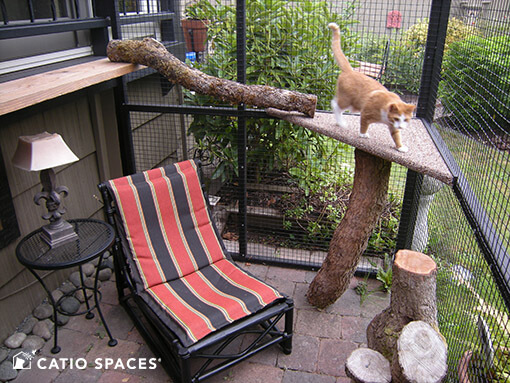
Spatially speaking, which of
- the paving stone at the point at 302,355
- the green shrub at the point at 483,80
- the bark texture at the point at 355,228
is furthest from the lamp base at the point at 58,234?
the green shrub at the point at 483,80

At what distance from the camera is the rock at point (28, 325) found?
10.0ft

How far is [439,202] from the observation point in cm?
341

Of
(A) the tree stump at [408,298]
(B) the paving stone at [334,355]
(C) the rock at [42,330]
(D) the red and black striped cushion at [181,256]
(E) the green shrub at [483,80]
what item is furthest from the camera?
(C) the rock at [42,330]

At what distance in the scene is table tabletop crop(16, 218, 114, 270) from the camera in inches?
105


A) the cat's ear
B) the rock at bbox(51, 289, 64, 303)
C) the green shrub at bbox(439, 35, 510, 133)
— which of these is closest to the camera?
the green shrub at bbox(439, 35, 510, 133)

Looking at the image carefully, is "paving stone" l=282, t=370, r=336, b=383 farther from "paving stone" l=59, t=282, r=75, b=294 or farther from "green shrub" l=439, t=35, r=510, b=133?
"paving stone" l=59, t=282, r=75, b=294

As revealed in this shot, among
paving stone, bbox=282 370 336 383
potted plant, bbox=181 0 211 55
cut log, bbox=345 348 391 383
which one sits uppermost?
potted plant, bbox=181 0 211 55

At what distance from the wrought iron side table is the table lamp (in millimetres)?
62

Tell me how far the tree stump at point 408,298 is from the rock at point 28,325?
2.37 metres

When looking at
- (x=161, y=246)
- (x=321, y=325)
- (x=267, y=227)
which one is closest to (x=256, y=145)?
(x=267, y=227)

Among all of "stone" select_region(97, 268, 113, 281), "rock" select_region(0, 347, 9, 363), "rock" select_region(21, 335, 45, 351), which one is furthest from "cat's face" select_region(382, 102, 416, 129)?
"rock" select_region(0, 347, 9, 363)

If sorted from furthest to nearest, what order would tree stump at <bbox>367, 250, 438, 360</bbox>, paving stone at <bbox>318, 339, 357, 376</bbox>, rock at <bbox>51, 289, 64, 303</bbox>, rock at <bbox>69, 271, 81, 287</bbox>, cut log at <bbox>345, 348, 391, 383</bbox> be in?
rock at <bbox>69, 271, 81, 287</bbox>, rock at <bbox>51, 289, 64, 303</bbox>, paving stone at <bbox>318, 339, 357, 376</bbox>, tree stump at <bbox>367, 250, 438, 360</bbox>, cut log at <bbox>345, 348, 391, 383</bbox>

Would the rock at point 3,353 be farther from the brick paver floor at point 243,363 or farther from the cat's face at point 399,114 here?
the cat's face at point 399,114

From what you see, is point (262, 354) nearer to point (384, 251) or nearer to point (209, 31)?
point (384, 251)
